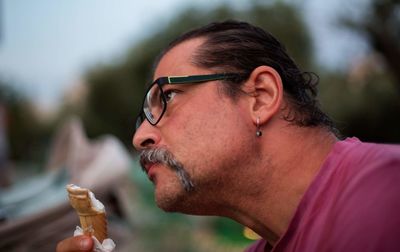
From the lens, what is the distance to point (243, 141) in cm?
185

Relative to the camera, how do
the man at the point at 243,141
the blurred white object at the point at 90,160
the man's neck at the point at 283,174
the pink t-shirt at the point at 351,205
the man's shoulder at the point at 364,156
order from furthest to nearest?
the blurred white object at the point at 90,160 → the man's neck at the point at 283,174 → the man at the point at 243,141 → the man's shoulder at the point at 364,156 → the pink t-shirt at the point at 351,205

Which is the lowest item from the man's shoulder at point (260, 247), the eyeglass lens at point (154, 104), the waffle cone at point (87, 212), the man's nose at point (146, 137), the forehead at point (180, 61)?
the man's shoulder at point (260, 247)

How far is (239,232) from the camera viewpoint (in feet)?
24.4

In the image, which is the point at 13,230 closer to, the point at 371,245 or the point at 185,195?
the point at 185,195

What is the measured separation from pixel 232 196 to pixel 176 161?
254 millimetres

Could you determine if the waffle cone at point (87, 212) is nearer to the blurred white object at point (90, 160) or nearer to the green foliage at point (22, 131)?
the blurred white object at point (90, 160)

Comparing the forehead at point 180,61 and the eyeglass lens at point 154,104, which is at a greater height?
the forehead at point 180,61

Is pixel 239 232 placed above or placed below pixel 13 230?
below

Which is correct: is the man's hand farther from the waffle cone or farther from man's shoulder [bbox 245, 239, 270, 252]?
man's shoulder [bbox 245, 239, 270, 252]

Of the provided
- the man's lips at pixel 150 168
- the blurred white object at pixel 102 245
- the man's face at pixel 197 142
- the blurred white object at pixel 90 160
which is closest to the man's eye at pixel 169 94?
the man's face at pixel 197 142

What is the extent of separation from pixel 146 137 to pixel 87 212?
1.20 feet

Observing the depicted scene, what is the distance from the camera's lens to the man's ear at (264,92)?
74.3 inches

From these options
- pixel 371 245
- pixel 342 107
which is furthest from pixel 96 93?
pixel 371 245

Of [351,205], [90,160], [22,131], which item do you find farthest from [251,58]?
[22,131]
